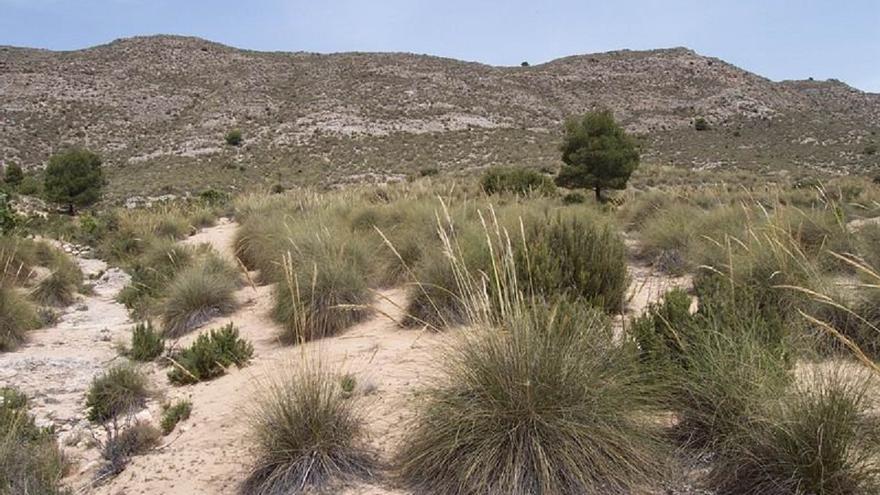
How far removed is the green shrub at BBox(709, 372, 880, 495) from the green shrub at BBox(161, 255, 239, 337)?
6.54 meters

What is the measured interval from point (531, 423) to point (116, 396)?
3844mm

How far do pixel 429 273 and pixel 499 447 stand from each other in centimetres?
368

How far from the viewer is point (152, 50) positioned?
66000 mm

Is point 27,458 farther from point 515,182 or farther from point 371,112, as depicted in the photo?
point 371,112

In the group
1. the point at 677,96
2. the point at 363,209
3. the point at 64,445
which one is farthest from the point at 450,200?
the point at 677,96

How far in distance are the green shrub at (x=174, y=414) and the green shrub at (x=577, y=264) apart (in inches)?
113

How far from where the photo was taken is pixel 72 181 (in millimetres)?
29188

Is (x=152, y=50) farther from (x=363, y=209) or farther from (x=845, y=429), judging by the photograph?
(x=845, y=429)

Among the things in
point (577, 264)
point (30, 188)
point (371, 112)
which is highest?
point (371, 112)

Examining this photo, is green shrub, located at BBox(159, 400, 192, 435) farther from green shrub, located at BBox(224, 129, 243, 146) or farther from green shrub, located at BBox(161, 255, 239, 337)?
green shrub, located at BBox(224, 129, 243, 146)

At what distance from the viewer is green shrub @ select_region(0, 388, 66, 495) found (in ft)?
11.7

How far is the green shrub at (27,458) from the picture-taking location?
3555 mm

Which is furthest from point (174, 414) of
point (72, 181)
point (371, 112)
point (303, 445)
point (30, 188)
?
point (371, 112)

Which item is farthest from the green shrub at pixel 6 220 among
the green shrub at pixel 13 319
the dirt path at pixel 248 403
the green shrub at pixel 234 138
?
the green shrub at pixel 234 138
